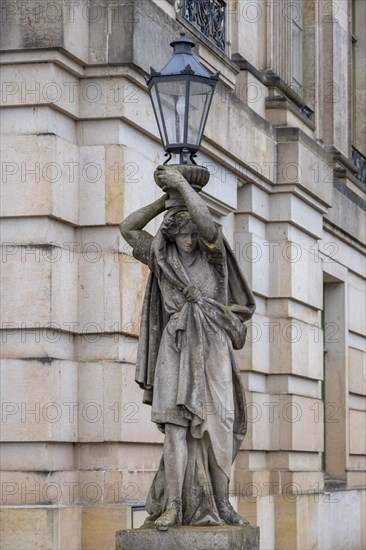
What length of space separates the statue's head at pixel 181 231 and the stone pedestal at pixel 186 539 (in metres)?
1.90

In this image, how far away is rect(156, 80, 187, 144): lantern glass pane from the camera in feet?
37.1

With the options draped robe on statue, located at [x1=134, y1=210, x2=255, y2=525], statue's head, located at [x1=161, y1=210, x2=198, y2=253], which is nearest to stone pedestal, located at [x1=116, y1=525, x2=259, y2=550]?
draped robe on statue, located at [x1=134, y1=210, x2=255, y2=525]

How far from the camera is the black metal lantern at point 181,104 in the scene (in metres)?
11.3

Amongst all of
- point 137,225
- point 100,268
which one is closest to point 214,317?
point 137,225

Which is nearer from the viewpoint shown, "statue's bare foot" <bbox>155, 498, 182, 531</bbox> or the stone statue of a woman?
"statue's bare foot" <bbox>155, 498, 182, 531</bbox>

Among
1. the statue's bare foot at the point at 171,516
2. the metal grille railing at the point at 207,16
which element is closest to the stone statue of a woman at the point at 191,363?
the statue's bare foot at the point at 171,516

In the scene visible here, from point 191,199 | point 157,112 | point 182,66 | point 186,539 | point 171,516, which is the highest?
point 182,66

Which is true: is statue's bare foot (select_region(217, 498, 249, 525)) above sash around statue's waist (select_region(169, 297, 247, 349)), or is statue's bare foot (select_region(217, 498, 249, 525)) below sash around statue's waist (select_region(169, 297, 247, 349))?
below

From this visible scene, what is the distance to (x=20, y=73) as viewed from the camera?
50.1ft

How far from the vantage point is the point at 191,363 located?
11.2 m

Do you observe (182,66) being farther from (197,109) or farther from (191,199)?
(191,199)

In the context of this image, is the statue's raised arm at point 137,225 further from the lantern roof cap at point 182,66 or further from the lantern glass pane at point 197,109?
the lantern roof cap at point 182,66

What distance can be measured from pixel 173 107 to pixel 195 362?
67.6 inches

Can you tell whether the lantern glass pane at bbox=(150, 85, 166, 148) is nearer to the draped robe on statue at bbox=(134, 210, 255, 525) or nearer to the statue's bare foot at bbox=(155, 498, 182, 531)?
the draped robe on statue at bbox=(134, 210, 255, 525)
